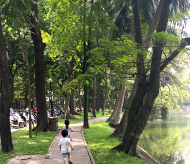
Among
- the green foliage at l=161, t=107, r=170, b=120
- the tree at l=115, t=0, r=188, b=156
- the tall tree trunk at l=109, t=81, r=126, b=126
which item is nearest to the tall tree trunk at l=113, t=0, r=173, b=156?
the tree at l=115, t=0, r=188, b=156

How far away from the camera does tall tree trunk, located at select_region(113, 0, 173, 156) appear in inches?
335

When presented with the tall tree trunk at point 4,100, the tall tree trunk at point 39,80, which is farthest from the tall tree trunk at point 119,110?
the tall tree trunk at point 4,100

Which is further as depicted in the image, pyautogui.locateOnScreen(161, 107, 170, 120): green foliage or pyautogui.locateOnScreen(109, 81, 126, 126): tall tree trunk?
pyautogui.locateOnScreen(161, 107, 170, 120): green foliage

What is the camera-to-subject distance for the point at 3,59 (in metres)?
8.43

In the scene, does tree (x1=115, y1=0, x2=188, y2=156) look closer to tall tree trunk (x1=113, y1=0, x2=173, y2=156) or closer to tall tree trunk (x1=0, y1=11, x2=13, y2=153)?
tall tree trunk (x1=113, y1=0, x2=173, y2=156)

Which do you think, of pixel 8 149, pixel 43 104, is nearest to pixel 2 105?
pixel 8 149

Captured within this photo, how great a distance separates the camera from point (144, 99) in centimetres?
870

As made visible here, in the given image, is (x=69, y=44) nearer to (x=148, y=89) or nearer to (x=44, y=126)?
(x=44, y=126)

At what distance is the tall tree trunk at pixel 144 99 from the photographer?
850 centimetres

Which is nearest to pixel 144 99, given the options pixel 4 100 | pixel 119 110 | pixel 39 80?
pixel 4 100

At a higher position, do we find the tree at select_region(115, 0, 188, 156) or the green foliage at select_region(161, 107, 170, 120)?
the tree at select_region(115, 0, 188, 156)

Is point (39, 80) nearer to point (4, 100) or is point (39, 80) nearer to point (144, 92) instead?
point (4, 100)

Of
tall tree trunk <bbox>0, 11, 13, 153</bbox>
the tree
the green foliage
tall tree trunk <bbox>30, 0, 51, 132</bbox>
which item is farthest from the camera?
the green foliage

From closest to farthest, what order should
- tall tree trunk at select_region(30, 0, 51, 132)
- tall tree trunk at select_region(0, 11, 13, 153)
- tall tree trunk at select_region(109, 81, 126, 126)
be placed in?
1. tall tree trunk at select_region(0, 11, 13, 153)
2. tall tree trunk at select_region(30, 0, 51, 132)
3. tall tree trunk at select_region(109, 81, 126, 126)
